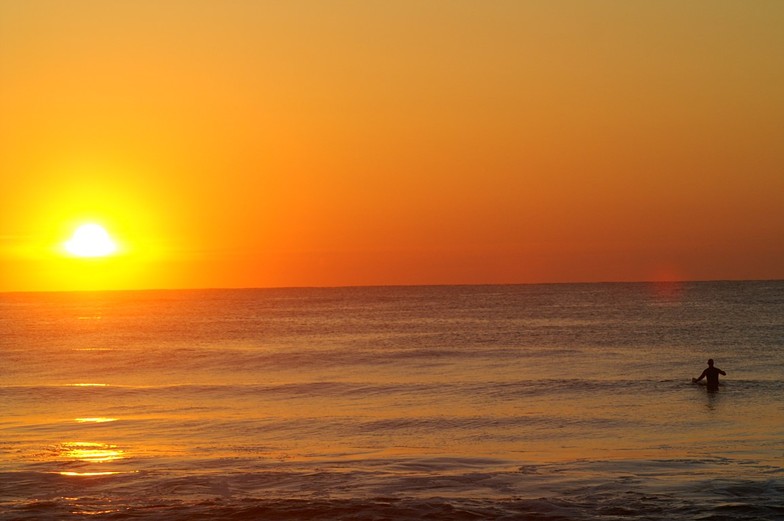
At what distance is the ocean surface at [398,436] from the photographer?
18375mm

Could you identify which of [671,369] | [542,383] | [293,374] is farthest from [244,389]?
[671,369]

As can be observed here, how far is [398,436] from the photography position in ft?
91.5

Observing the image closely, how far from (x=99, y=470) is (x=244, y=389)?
66.3ft

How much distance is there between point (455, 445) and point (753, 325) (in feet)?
228

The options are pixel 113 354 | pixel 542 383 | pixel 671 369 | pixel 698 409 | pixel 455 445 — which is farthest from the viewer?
pixel 113 354

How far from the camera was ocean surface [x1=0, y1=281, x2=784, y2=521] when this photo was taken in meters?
18.4

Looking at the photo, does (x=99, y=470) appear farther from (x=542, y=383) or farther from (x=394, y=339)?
(x=394, y=339)

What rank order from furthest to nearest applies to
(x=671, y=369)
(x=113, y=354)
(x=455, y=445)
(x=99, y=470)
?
(x=113, y=354) < (x=671, y=369) < (x=455, y=445) < (x=99, y=470)

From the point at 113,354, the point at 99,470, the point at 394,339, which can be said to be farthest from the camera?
the point at 394,339

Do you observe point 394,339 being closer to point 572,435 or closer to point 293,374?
point 293,374

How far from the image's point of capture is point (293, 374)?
163 ft

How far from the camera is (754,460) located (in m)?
22.7

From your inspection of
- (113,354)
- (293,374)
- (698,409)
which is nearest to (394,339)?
(113,354)

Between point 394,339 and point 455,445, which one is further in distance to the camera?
point 394,339
